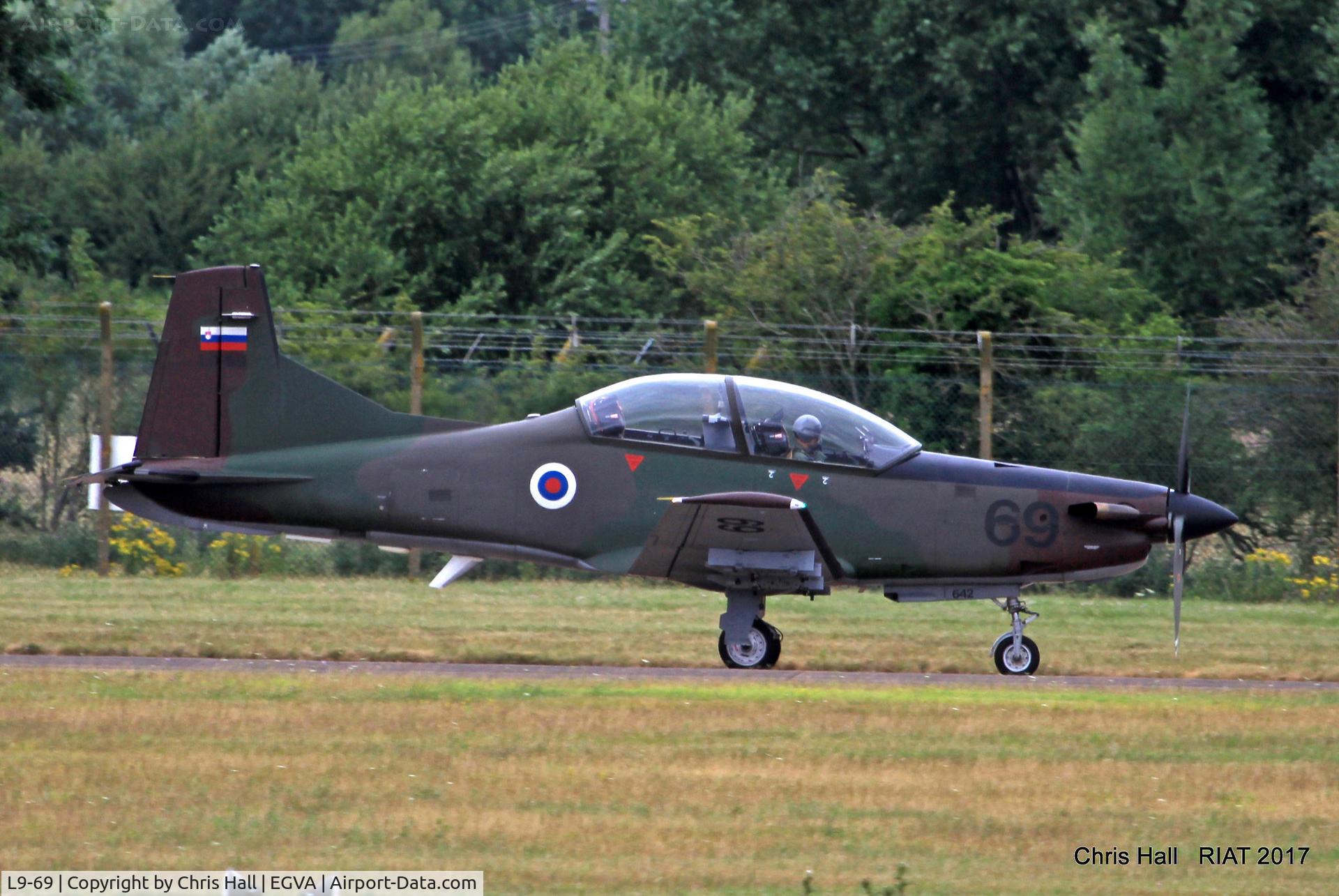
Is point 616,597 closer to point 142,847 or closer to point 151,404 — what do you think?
point 151,404

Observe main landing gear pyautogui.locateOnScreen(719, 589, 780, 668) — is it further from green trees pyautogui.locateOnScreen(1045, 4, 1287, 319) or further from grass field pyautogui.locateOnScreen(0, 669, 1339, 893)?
green trees pyautogui.locateOnScreen(1045, 4, 1287, 319)

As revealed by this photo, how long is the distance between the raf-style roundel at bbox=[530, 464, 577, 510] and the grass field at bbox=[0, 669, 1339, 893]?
150 centimetres

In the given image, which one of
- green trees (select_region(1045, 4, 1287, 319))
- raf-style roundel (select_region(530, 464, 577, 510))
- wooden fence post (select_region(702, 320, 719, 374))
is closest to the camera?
raf-style roundel (select_region(530, 464, 577, 510))

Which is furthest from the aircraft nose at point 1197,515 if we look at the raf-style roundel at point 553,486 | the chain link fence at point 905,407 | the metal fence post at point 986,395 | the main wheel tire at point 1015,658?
the chain link fence at point 905,407

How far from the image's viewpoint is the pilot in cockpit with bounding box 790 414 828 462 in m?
11.7

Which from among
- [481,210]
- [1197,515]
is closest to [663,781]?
[1197,515]

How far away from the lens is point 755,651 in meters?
11.9

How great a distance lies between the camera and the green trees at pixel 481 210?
2798 cm

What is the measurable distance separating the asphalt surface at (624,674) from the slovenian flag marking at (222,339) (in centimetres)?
219

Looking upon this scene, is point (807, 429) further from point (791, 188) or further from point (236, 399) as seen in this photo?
point (791, 188)

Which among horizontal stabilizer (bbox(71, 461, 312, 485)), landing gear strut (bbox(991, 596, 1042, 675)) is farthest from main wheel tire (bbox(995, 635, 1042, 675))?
horizontal stabilizer (bbox(71, 461, 312, 485))

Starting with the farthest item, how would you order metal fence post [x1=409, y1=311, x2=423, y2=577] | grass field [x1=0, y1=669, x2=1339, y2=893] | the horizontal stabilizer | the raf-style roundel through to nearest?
metal fence post [x1=409, y1=311, x2=423, y2=577], the horizontal stabilizer, the raf-style roundel, grass field [x1=0, y1=669, x2=1339, y2=893]

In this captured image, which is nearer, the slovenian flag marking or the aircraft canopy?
the aircraft canopy

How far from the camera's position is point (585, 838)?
700 cm
